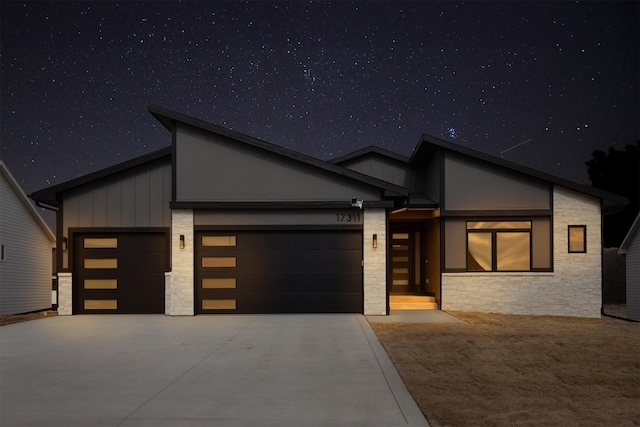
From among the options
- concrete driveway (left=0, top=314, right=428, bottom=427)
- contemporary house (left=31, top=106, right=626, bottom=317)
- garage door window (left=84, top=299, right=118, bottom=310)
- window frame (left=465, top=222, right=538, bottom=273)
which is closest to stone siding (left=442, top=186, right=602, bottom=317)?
contemporary house (left=31, top=106, right=626, bottom=317)

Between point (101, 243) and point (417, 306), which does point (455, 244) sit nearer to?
point (417, 306)

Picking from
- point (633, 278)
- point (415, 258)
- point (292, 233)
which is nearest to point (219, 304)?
point (292, 233)

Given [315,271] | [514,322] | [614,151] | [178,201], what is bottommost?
[514,322]

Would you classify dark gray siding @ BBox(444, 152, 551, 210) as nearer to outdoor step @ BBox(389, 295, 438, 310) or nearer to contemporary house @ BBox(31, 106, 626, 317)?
contemporary house @ BBox(31, 106, 626, 317)

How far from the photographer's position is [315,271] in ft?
49.3

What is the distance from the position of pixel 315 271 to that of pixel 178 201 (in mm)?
4338

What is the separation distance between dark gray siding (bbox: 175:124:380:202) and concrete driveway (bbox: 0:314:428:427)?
13.4 feet

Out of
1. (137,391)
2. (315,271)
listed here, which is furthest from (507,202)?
(137,391)

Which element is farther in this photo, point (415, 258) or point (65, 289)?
point (415, 258)

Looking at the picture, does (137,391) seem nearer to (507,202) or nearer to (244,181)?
(244,181)

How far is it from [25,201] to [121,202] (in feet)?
25.3

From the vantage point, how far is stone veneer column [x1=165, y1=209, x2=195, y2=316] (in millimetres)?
14914

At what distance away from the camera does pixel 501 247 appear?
53.6ft

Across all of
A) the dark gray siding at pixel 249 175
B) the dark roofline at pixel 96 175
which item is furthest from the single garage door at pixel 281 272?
the dark roofline at pixel 96 175
